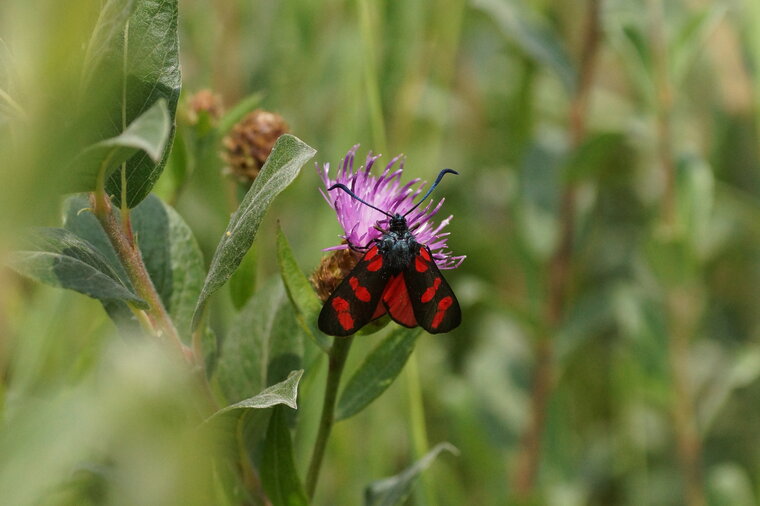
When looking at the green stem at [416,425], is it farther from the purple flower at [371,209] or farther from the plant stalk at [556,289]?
the plant stalk at [556,289]

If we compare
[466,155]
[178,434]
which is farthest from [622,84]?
[178,434]

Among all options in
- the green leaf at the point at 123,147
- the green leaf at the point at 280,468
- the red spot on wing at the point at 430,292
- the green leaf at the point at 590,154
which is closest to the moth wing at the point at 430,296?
the red spot on wing at the point at 430,292

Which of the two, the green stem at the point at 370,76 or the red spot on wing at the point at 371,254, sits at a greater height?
the green stem at the point at 370,76

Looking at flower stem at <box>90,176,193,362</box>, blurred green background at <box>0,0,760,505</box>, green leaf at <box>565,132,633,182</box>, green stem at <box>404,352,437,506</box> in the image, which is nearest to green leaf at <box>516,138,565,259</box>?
blurred green background at <box>0,0,760,505</box>

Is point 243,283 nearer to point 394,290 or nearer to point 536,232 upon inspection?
A: point 394,290

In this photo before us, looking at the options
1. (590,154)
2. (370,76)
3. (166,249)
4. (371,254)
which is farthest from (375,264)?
(590,154)

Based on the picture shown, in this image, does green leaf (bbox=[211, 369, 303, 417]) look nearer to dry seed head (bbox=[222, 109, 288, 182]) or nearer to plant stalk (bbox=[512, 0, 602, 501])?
dry seed head (bbox=[222, 109, 288, 182])
